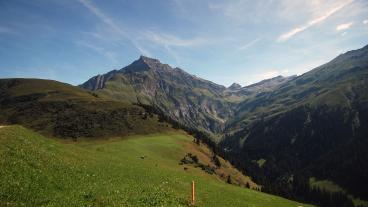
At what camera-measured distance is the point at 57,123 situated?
137500 mm

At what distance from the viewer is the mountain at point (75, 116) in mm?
131125

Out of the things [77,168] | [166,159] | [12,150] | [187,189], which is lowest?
[166,159]

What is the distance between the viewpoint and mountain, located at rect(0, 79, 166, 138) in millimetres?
131125

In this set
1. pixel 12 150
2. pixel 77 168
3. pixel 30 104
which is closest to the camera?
pixel 12 150

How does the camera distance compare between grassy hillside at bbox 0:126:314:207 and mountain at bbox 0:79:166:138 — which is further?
mountain at bbox 0:79:166:138

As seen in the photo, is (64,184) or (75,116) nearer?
(64,184)

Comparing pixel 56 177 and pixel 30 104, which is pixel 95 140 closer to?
pixel 30 104

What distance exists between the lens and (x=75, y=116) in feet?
488

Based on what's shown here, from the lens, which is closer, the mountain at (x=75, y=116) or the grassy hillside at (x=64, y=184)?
the grassy hillside at (x=64, y=184)

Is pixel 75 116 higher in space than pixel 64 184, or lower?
higher

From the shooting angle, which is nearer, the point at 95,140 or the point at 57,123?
the point at 95,140

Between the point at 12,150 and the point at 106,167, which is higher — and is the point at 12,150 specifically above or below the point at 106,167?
above

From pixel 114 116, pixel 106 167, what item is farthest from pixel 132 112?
pixel 106 167

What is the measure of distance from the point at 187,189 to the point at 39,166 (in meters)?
18.6
